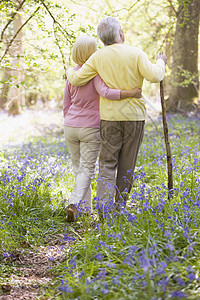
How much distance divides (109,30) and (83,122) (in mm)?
1064

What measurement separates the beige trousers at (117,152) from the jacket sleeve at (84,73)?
52 cm

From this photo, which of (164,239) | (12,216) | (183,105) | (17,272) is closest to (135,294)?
(164,239)

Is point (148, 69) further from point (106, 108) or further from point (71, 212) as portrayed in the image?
point (71, 212)

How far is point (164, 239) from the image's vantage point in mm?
2803

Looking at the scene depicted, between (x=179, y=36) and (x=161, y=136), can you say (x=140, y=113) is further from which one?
(x=179, y=36)

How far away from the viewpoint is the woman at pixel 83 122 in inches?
163

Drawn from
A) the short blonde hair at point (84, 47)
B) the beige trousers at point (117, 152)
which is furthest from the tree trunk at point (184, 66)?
the beige trousers at point (117, 152)

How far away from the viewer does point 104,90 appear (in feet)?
12.7

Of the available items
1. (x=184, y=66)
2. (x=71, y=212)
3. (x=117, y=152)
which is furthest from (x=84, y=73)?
(x=184, y=66)

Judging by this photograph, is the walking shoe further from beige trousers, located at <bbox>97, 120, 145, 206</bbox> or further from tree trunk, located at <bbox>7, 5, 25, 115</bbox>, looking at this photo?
tree trunk, located at <bbox>7, 5, 25, 115</bbox>

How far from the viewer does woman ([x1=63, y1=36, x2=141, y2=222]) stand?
414 centimetres

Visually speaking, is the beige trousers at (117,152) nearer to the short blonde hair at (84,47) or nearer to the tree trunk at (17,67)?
the short blonde hair at (84,47)

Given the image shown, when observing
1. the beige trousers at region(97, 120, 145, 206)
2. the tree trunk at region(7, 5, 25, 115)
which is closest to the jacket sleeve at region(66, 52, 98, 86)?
the beige trousers at region(97, 120, 145, 206)

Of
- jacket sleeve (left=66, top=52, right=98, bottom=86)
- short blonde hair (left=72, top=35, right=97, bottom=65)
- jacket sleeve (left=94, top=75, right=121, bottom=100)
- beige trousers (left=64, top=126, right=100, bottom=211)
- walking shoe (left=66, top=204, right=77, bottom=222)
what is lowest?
walking shoe (left=66, top=204, right=77, bottom=222)
